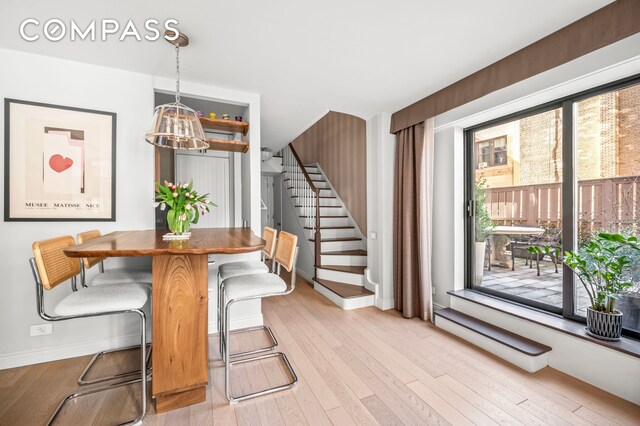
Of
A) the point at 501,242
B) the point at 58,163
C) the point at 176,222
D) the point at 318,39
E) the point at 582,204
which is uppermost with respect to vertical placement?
the point at 318,39

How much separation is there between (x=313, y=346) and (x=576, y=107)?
9.93 ft

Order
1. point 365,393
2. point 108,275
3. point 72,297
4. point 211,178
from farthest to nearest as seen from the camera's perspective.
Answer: point 211,178 → point 108,275 → point 365,393 → point 72,297

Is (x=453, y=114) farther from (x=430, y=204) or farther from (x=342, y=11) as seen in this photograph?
(x=342, y=11)

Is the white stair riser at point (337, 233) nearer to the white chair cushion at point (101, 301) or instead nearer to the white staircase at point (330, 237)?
the white staircase at point (330, 237)

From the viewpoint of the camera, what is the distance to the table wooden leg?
1.67 metres

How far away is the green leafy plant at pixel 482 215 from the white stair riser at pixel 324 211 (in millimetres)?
2577

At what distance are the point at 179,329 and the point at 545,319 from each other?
2.83 m

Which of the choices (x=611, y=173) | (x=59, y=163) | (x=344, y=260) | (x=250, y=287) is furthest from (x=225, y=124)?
(x=611, y=173)

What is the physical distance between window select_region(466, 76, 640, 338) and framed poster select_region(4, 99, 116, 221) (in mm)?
3645

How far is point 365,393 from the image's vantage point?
1890mm

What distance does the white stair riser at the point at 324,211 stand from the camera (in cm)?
500

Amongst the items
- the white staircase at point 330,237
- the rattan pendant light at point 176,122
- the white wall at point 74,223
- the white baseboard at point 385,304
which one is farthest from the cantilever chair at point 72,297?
the white baseboard at point 385,304

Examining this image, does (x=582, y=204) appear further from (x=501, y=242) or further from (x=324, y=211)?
(x=324, y=211)

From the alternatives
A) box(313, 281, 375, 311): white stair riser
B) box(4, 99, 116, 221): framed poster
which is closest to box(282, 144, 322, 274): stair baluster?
box(313, 281, 375, 311): white stair riser
